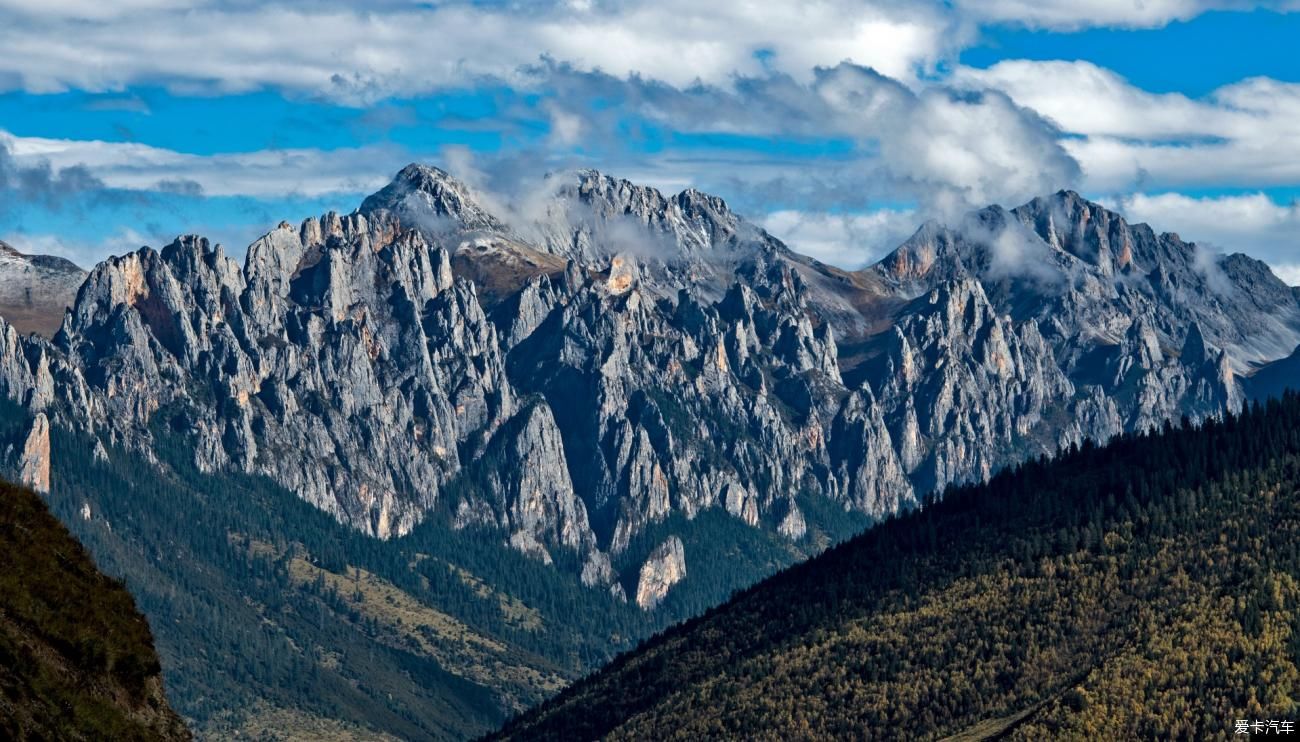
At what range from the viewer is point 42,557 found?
11794 cm

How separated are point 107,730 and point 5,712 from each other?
37.1ft

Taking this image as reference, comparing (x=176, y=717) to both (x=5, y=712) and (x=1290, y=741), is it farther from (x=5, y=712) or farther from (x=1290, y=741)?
(x=1290, y=741)

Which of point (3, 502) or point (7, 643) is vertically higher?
point (3, 502)

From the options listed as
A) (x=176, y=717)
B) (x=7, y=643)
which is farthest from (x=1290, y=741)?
(x=7, y=643)

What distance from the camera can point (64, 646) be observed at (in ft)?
358

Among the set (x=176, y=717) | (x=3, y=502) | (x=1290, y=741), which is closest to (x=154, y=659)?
(x=176, y=717)

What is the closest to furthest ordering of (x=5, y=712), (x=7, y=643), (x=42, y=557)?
(x=5, y=712) < (x=7, y=643) < (x=42, y=557)

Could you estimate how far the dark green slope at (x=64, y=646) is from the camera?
100 meters

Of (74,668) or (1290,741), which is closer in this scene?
(74,668)

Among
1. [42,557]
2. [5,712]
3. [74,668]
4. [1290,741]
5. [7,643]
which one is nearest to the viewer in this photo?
[5,712]

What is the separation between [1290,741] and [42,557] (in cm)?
12393

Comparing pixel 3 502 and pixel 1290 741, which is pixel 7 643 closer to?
pixel 3 502

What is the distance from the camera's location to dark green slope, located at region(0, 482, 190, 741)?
100125 mm

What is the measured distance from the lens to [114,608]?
12044 centimetres
